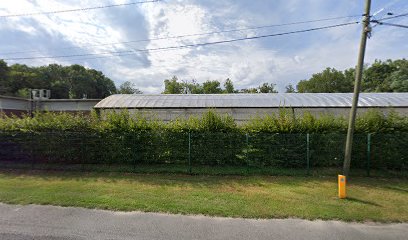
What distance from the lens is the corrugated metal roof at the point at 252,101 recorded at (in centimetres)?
1535

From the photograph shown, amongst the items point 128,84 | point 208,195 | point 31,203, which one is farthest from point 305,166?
point 128,84

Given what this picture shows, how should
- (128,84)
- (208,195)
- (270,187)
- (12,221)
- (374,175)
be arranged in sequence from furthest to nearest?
1. (128,84)
2. (374,175)
3. (270,187)
4. (208,195)
5. (12,221)

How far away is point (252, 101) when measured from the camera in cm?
1606

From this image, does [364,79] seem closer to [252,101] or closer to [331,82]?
[331,82]

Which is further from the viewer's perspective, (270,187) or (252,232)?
(270,187)

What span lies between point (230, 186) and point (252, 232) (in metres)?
3.16

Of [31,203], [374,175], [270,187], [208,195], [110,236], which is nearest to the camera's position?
[110,236]

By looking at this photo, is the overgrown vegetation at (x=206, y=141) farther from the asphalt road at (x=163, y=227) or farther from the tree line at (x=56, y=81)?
the tree line at (x=56, y=81)

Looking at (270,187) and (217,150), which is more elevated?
(217,150)

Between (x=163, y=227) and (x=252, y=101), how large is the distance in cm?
1238

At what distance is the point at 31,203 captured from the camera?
248 inches

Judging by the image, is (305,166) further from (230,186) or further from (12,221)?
(12,221)

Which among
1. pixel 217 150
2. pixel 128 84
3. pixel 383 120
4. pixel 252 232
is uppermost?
pixel 128 84

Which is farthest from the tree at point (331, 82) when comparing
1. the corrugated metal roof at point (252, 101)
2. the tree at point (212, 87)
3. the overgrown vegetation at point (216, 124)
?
the overgrown vegetation at point (216, 124)
